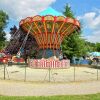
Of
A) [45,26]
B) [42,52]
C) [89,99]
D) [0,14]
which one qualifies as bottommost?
[89,99]

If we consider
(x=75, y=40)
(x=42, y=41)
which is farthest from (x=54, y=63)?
(x=75, y=40)

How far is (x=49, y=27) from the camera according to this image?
42.1 m

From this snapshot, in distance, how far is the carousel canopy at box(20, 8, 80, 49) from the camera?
41.1 m

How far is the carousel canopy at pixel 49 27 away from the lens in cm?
4112

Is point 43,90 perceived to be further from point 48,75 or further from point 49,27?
point 49,27

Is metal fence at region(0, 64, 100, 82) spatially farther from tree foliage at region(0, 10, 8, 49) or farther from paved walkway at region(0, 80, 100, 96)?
tree foliage at region(0, 10, 8, 49)

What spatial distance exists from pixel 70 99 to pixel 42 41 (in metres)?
29.9

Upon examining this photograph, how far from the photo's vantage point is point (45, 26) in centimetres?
4172

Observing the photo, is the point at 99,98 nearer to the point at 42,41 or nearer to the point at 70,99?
the point at 70,99

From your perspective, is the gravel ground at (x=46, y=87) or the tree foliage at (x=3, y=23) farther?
the tree foliage at (x=3, y=23)

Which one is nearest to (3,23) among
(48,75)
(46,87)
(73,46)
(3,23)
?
(3,23)

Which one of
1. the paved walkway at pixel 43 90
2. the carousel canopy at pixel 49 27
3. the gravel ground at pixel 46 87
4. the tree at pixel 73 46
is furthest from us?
the tree at pixel 73 46

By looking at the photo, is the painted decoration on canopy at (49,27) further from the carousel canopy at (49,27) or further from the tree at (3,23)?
the tree at (3,23)

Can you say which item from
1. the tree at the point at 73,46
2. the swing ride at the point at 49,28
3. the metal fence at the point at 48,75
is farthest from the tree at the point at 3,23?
the metal fence at the point at 48,75
